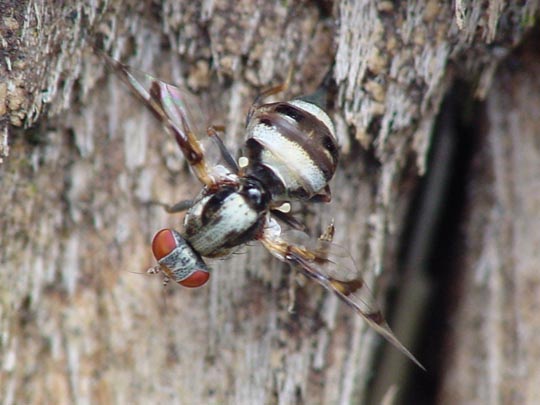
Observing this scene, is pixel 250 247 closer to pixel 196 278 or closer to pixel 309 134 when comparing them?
pixel 196 278

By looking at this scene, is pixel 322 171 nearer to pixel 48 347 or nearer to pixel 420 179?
pixel 420 179

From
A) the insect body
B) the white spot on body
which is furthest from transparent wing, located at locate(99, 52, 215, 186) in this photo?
the white spot on body

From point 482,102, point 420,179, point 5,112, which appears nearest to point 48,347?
point 5,112

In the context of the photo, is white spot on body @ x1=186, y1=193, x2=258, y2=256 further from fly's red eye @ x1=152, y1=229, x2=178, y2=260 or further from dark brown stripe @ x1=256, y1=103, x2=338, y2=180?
dark brown stripe @ x1=256, y1=103, x2=338, y2=180

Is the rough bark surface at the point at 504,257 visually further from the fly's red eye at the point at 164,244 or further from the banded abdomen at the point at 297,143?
the fly's red eye at the point at 164,244

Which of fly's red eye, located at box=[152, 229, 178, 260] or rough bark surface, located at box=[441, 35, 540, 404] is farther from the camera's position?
rough bark surface, located at box=[441, 35, 540, 404]

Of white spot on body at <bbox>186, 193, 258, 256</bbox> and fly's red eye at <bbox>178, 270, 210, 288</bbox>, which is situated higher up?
white spot on body at <bbox>186, 193, 258, 256</bbox>

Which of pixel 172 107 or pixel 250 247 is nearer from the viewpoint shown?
pixel 172 107

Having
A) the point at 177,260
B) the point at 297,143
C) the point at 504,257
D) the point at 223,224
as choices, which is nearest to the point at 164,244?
the point at 177,260
